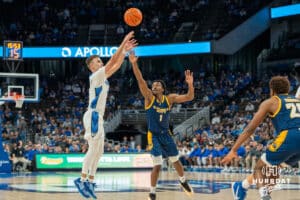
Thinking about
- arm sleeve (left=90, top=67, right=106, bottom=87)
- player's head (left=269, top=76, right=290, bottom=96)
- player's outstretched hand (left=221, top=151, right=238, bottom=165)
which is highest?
arm sleeve (left=90, top=67, right=106, bottom=87)

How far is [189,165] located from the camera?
26.7 m

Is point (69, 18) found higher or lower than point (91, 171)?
higher

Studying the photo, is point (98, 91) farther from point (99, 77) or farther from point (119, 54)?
point (119, 54)

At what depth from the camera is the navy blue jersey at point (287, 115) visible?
7.64 meters

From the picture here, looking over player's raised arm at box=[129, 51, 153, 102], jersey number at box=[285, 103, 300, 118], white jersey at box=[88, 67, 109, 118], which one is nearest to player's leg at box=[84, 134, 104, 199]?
white jersey at box=[88, 67, 109, 118]

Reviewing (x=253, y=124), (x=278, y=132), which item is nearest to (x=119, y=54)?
(x=253, y=124)

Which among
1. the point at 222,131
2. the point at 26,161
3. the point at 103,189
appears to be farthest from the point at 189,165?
the point at 103,189

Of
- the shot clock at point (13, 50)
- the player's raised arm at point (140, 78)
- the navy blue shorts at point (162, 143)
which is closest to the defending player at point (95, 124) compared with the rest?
the player's raised arm at point (140, 78)

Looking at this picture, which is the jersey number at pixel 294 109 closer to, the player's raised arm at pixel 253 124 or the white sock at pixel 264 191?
the player's raised arm at pixel 253 124

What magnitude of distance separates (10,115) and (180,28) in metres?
11.5

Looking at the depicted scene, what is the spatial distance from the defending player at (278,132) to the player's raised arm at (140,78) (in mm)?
2776

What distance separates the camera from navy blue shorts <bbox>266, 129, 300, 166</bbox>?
7535 millimetres

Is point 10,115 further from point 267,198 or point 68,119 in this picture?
point 267,198

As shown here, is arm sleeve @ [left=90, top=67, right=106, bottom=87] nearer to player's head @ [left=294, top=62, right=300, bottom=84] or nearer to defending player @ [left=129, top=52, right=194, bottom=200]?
defending player @ [left=129, top=52, right=194, bottom=200]
